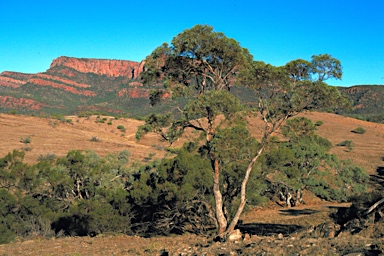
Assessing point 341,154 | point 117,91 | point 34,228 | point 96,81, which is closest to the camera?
point 34,228

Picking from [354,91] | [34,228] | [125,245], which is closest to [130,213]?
[125,245]

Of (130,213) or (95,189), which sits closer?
(130,213)

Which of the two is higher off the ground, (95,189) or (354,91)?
(354,91)

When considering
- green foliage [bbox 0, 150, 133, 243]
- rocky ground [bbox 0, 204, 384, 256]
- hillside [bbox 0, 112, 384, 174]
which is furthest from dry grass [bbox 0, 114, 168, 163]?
rocky ground [bbox 0, 204, 384, 256]

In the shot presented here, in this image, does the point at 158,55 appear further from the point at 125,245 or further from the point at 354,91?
the point at 354,91

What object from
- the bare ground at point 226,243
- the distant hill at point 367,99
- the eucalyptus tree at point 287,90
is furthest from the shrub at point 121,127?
the distant hill at point 367,99

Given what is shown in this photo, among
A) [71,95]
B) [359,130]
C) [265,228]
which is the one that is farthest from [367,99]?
[71,95]

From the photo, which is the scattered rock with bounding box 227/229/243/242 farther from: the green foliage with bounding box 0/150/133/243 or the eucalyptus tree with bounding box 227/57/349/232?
the green foliage with bounding box 0/150/133/243

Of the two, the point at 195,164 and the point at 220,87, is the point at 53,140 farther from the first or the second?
the point at 220,87

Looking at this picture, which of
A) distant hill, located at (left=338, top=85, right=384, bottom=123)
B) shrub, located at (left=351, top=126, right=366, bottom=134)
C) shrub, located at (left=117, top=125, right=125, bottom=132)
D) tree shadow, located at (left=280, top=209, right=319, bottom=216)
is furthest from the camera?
distant hill, located at (left=338, top=85, right=384, bottom=123)

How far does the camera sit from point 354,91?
126375 mm

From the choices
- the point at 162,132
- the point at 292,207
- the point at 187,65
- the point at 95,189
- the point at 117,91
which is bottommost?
the point at 292,207

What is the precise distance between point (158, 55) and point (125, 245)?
260 inches

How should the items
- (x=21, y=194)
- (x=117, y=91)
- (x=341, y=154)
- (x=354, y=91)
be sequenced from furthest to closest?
(x=117, y=91) < (x=354, y=91) < (x=341, y=154) < (x=21, y=194)
